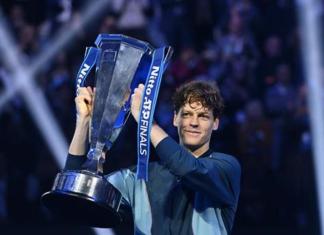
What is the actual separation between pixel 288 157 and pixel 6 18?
3.21m

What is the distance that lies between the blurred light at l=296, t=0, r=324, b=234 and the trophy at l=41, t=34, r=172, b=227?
13.7 ft

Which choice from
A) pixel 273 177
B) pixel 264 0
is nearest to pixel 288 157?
pixel 273 177

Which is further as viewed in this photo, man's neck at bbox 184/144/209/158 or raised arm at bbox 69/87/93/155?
man's neck at bbox 184/144/209/158

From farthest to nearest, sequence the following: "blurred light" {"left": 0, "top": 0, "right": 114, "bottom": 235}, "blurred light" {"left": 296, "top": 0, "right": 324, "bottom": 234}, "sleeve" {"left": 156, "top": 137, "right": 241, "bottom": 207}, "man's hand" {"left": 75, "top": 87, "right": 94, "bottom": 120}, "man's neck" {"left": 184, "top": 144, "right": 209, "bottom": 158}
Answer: "blurred light" {"left": 0, "top": 0, "right": 114, "bottom": 235} → "blurred light" {"left": 296, "top": 0, "right": 324, "bottom": 234} → "man's neck" {"left": 184, "top": 144, "right": 209, "bottom": 158} → "man's hand" {"left": 75, "top": 87, "right": 94, "bottom": 120} → "sleeve" {"left": 156, "top": 137, "right": 241, "bottom": 207}

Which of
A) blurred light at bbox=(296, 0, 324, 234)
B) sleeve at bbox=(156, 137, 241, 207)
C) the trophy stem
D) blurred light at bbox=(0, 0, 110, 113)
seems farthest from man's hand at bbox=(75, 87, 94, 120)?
blurred light at bbox=(0, 0, 110, 113)

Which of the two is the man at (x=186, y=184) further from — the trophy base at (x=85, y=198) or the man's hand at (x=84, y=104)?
the trophy base at (x=85, y=198)

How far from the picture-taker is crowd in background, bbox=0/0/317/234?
853 centimetres

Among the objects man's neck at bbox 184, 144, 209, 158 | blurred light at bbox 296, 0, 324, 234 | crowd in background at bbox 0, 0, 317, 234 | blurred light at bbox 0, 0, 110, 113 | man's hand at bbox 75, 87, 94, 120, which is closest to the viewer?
man's hand at bbox 75, 87, 94, 120

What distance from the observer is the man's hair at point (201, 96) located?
3.61 meters

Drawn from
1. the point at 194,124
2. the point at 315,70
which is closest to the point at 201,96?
the point at 194,124

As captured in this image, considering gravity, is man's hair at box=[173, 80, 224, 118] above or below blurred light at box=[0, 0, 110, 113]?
below

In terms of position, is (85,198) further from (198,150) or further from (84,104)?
(198,150)

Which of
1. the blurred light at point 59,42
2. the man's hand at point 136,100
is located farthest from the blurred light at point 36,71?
the man's hand at point 136,100

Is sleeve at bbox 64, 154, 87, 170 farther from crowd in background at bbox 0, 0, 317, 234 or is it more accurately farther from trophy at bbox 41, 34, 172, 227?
crowd in background at bbox 0, 0, 317, 234
